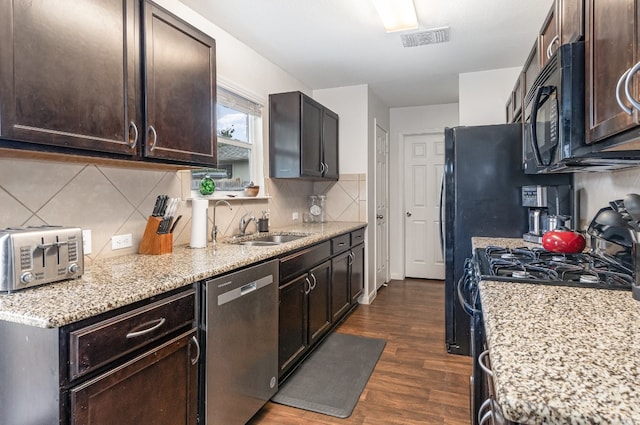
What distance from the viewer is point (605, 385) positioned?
1.87 feet

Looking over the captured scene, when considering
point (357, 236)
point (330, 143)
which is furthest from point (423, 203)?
point (330, 143)

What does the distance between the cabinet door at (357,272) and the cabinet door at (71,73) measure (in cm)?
246

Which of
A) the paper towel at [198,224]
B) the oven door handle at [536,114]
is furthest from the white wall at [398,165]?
the oven door handle at [536,114]

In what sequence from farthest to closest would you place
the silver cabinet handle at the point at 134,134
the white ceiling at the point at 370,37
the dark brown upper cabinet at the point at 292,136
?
1. the dark brown upper cabinet at the point at 292,136
2. the white ceiling at the point at 370,37
3. the silver cabinet handle at the point at 134,134

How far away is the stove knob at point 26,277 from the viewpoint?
1191 millimetres

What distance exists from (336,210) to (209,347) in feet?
9.33

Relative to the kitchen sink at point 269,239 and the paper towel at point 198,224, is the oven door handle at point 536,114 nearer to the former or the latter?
the paper towel at point 198,224

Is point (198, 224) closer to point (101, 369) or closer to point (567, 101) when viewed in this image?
point (101, 369)

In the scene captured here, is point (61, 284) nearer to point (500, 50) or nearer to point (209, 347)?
point (209, 347)

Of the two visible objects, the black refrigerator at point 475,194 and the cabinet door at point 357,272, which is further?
the cabinet door at point 357,272

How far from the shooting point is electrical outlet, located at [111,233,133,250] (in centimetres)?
189

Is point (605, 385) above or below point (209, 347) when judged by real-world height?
above

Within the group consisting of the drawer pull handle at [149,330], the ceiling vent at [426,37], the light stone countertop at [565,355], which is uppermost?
the ceiling vent at [426,37]

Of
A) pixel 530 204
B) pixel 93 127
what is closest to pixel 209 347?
pixel 93 127
